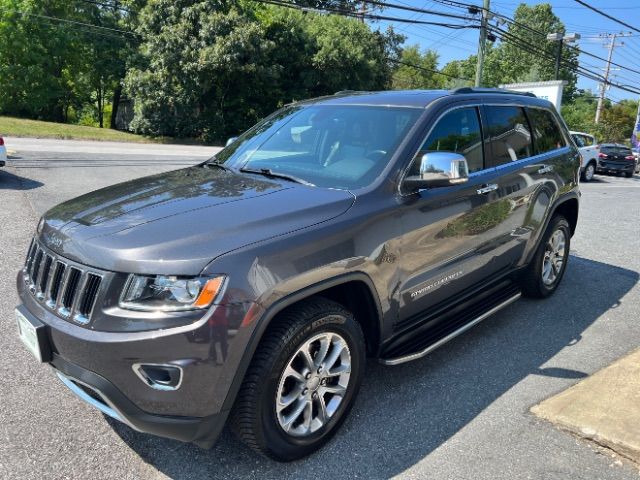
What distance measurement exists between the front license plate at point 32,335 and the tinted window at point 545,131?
13.7 ft

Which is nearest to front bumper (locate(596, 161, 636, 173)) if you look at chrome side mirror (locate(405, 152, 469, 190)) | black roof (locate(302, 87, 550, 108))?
black roof (locate(302, 87, 550, 108))

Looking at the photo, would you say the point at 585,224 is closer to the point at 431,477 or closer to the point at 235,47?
the point at 431,477

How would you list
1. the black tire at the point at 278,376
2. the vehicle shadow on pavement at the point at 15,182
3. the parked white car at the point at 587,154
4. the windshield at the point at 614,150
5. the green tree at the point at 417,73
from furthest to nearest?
the green tree at the point at 417,73 → the windshield at the point at 614,150 → the parked white car at the point at 587,154 → the vehicle shadow on pavement at the point at 15,182 → the black tire at the point at 278,376

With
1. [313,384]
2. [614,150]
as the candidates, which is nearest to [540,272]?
[313,384]

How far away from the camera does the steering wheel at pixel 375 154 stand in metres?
3.32

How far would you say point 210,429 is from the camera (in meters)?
2.37

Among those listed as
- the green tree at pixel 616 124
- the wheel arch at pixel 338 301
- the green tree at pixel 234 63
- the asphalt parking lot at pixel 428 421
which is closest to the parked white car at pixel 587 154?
the green tree at pixel 234 63

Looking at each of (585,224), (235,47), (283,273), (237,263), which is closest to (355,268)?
(283,273)

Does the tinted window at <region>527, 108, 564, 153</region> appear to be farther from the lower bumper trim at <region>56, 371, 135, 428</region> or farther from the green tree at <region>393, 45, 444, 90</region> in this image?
the green tree at <region>393, 45, 444, 90</region>

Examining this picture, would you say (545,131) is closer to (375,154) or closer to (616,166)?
(375,154)

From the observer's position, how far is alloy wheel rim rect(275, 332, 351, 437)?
266cm

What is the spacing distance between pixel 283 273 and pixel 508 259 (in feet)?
8.43

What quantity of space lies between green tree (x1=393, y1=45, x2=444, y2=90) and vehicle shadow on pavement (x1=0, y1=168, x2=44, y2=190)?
191ft

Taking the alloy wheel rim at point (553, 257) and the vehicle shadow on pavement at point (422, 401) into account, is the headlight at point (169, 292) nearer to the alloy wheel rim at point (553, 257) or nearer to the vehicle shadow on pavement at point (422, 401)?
the vehicle shadow on pavement at point (422, 401)
